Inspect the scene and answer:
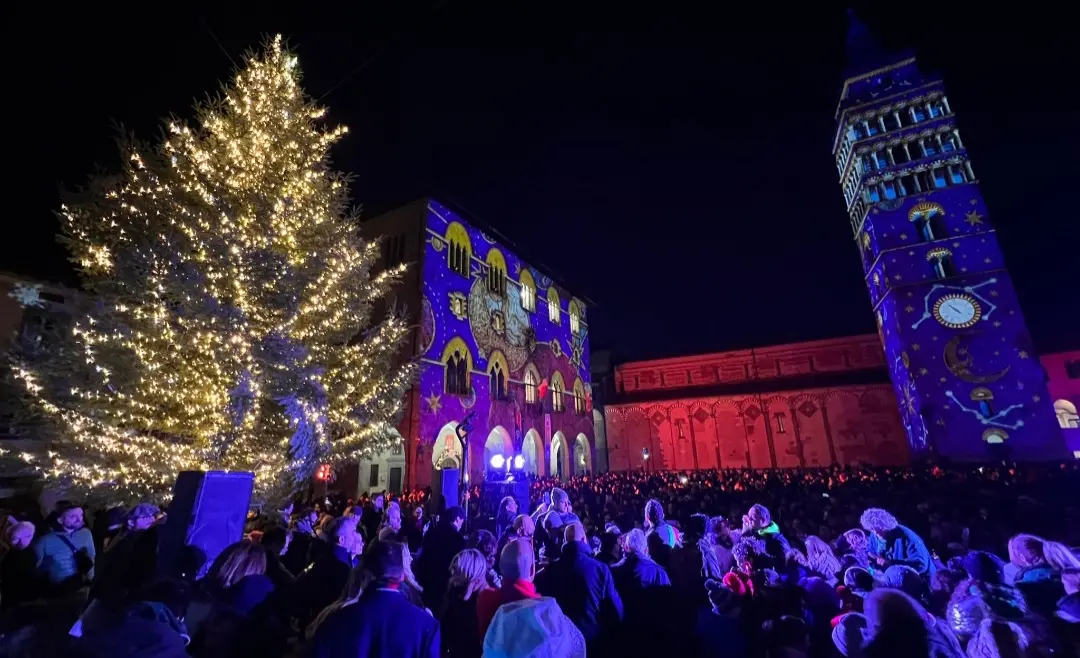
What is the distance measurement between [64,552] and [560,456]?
28.2 m

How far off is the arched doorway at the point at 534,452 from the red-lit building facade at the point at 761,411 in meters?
14.4

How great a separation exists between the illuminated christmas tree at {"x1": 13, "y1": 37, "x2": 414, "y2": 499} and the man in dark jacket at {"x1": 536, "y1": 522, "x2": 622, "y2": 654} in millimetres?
6997

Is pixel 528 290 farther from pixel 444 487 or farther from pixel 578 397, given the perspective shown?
pixel 444 487

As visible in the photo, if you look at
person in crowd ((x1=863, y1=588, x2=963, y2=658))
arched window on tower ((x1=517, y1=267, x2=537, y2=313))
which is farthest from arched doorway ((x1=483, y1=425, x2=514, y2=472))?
person in crowd ((x1=863, y1=588, x2=963, y2=658))

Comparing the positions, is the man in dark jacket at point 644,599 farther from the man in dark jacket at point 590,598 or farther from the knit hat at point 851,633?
the knit hat at point 851,633

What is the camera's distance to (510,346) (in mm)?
A: 27812

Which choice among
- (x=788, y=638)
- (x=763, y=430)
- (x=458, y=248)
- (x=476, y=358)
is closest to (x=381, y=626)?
(x=788, y=638)

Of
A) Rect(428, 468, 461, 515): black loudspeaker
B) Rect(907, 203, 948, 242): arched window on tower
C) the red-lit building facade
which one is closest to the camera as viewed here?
Rect(428, 468, 461, 515): black loudspeaker

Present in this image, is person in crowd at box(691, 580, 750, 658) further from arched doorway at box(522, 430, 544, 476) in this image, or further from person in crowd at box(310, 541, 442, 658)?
arched doorway at box(522, 430, 544, 476)

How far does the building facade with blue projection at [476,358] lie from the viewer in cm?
2058

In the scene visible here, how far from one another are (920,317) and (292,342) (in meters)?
34.8

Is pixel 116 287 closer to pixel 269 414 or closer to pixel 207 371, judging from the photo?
pixel 207 371

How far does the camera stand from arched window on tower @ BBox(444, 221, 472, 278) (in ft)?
78.8

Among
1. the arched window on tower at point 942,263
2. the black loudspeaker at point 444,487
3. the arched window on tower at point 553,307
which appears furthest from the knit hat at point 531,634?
the arched window on tower at point 942,263
